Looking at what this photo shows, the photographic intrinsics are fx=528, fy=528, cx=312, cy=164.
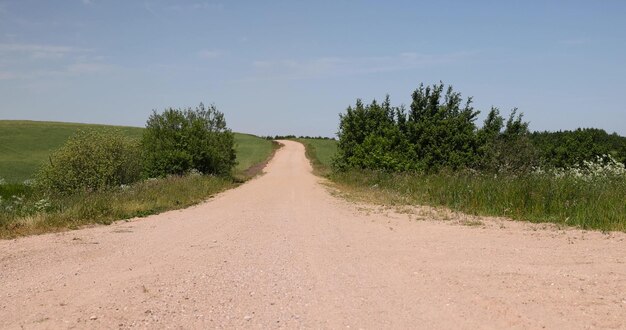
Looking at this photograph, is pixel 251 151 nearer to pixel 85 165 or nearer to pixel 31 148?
pixel 31 148

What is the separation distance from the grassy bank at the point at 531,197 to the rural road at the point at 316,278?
1466 millimetres

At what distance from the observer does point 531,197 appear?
47.6 ft

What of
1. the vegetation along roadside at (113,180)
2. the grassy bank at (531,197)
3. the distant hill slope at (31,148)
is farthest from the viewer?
the distant hill slope at (31,148)

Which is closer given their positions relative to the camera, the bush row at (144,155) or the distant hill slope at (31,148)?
the bush row at (144,155)

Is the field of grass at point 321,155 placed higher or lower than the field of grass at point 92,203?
higher

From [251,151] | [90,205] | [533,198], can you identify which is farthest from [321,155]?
[90,205]

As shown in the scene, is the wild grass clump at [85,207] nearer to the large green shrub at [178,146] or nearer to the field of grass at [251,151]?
the large green shrub at [178,146]

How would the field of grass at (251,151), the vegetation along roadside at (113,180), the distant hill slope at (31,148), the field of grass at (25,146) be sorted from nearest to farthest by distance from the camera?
the vegetation along roadside at (113,180)
the field of grass at (25,146)
the distant hill slope at (31,148)
the field of grass at (251,151)

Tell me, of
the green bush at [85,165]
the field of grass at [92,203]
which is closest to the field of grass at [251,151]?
the field of grass at [92,203]

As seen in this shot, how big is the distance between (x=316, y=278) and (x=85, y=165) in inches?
758

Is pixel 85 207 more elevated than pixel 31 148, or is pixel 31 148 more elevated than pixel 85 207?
pixel 85 207

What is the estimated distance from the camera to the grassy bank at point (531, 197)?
1237 centimetres

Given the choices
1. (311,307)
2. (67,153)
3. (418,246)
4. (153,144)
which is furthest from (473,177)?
(153,144)

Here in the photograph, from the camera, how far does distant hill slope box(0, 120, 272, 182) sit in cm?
4397
